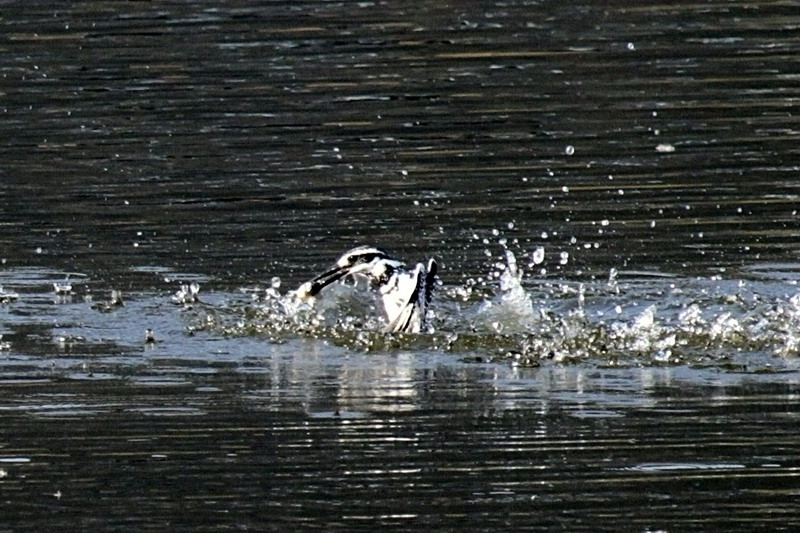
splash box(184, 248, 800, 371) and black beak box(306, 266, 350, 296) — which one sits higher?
black beak box(306, 266, 350, 296)

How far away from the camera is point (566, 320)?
36.5 ft

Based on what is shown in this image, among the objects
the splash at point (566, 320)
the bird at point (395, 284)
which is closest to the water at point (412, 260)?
the splash at point (566, 320)

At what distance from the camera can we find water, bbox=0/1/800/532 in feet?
27.2

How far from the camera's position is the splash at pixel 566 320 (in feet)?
34.6

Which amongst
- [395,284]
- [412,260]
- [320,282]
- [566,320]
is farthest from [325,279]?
[566,320]

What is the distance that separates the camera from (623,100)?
18531mm

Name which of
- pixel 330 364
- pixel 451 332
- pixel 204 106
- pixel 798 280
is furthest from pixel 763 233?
pixel 204 106

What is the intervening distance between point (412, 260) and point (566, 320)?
215cm

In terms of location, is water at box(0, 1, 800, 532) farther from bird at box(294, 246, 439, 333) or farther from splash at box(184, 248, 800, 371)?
bird at box(294, 246, 439, 333)

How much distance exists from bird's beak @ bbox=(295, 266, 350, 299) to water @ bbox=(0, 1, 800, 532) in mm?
109

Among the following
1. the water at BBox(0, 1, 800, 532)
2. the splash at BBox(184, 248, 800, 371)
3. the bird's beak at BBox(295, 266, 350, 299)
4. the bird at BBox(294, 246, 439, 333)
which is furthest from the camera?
the bird's beak at BBox(295, 266, 350, 299)

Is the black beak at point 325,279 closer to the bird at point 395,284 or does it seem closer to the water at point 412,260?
the bird at point 395,284

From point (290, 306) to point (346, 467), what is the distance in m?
3.18

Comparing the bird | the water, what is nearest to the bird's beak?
the bird
